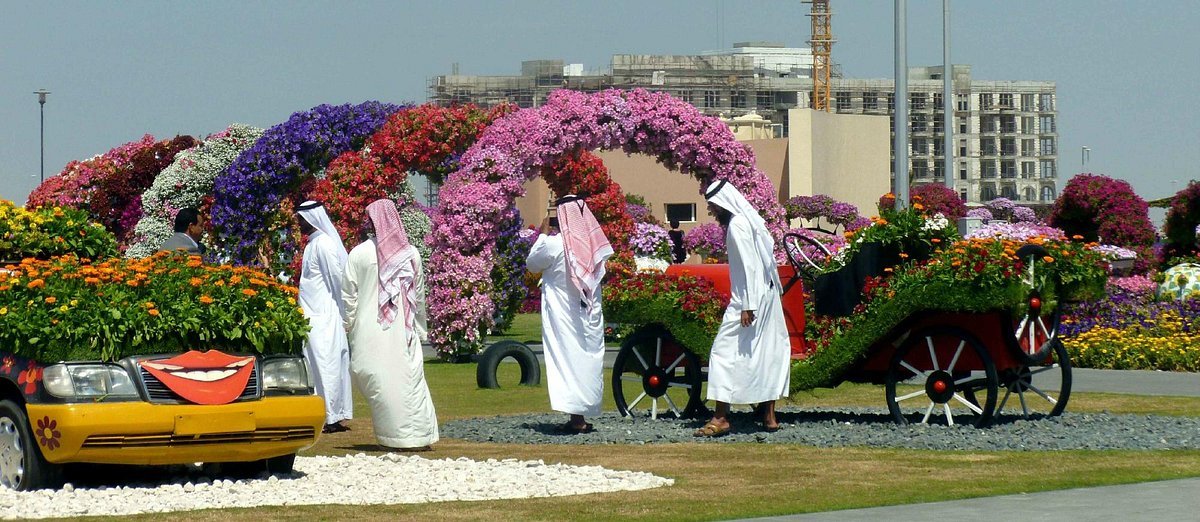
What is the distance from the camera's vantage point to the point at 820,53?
193 meters

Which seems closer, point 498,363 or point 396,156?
Answer: point 498,363

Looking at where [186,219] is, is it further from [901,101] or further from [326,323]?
[901,101]

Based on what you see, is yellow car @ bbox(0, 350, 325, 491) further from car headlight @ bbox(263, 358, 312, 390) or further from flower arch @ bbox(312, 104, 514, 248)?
flower arch @ bbox(312, 104, 514, 248)

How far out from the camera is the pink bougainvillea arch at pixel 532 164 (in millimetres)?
22719

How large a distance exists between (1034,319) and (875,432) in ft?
4.89

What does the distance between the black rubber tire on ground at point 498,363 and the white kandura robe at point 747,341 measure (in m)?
7.12

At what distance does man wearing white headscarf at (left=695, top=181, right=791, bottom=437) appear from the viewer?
12.9 metres

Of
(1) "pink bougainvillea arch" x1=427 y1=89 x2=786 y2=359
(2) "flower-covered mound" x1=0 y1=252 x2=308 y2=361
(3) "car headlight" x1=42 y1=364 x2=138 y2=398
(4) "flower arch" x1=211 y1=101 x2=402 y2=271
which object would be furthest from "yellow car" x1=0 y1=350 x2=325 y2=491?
(4) "flower arch" x1=211 y1=101 x2=402 y2=271

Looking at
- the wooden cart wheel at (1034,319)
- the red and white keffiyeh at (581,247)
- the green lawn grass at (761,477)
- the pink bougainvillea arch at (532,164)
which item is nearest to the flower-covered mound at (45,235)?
the green lawn grass at (761,477)

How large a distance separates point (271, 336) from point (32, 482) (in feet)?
5.21

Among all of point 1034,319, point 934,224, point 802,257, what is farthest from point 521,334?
point 1034,319

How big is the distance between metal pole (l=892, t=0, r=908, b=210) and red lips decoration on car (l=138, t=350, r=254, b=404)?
51.8ft

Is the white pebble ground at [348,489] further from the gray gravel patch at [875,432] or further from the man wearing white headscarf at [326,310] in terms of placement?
the man wearing white headscarf at [326,310]

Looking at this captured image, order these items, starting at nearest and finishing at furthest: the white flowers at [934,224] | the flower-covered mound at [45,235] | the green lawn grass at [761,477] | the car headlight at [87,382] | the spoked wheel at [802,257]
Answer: the green lawn grass at [761,477]
the car headlight at [87,382]
the white flowers at [934,224]
the spoked wheel at [802,257]
the flower-covered mound at [45,235]
